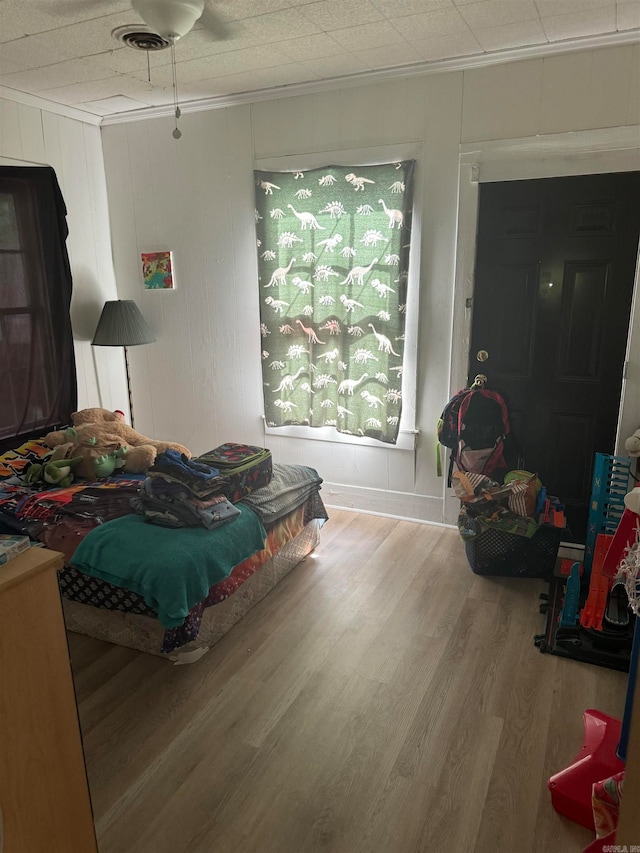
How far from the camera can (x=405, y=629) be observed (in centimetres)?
253

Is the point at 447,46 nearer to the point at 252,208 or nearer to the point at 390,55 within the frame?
the point at 390,55

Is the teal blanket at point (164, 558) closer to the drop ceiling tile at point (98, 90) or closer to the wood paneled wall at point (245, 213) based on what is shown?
the wood paneled wall at point (245, 213)

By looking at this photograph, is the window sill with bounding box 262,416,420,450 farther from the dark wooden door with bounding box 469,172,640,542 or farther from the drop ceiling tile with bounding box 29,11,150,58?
the drop ceiling tile with bounding box 29,11,150,58

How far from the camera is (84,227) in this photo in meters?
4.00

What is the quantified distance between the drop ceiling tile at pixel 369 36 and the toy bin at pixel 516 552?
2.33 m

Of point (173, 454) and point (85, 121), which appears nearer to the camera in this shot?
point (173, 454)

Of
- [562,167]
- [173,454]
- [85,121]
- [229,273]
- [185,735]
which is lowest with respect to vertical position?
[185,735]

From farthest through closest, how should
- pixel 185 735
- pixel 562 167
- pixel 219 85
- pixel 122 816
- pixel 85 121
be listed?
1. pixel 85 121
2. pixel 219 85
3. pixel 562 167
4. pixel 185 735
5. pixel 122 816

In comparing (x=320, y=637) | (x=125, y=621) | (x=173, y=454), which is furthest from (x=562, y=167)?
(x=125, y=621)

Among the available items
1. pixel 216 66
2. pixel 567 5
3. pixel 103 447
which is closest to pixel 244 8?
pixel 216 66

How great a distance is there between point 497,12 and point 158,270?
8.32 feet

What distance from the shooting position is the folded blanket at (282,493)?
269 cm

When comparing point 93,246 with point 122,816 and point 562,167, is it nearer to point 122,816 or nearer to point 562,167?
point 562,167

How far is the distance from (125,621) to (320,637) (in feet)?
2.62
